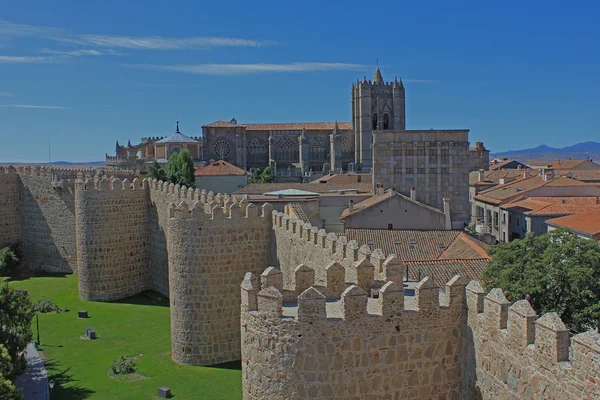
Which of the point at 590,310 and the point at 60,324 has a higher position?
the point at 590,310

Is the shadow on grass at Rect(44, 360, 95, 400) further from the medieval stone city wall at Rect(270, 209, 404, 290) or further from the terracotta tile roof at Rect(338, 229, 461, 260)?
the terracotta tile roof at Rect(338, 229, 461, 260)

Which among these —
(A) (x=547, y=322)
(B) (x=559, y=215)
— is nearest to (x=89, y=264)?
(A) (x=547, y=322)

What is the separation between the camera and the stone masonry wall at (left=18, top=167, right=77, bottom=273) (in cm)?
2622

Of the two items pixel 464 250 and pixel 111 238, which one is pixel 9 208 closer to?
pixel 111 238

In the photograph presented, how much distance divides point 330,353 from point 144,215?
16895 millimetres

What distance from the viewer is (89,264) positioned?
2189cm

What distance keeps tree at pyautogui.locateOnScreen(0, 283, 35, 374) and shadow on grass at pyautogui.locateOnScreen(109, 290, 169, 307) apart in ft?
19.4

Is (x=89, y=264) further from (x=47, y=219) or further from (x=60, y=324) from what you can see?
(x=47, y=219)

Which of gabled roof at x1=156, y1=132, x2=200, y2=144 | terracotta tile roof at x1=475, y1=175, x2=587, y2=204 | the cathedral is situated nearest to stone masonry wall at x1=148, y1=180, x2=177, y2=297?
terracotta tile roof at x1=475, y1=175, x2=587, y2=204

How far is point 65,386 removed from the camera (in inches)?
578

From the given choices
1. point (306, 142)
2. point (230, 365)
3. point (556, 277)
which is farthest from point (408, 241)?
point (306, 142)

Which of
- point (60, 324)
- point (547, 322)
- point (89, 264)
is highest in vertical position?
point (547, 322)

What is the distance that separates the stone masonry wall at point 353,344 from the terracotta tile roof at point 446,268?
10.6 m

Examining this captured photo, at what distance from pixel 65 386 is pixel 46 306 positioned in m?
7.34
